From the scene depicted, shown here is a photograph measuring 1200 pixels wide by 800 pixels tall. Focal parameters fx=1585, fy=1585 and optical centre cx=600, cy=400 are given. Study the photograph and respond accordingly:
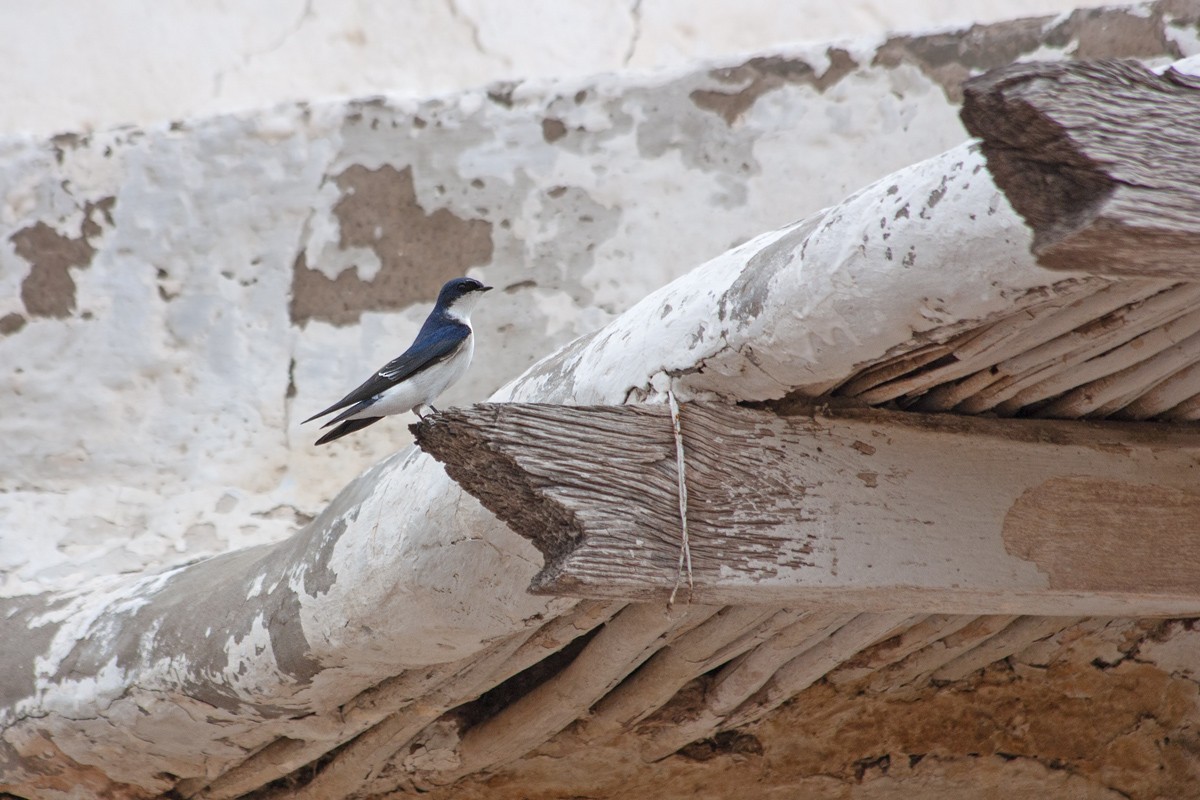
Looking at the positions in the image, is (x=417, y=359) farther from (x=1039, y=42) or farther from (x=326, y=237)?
(x=1039, y=42)

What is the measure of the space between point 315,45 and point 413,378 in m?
2.70

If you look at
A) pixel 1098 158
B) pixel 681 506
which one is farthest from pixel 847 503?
pixel 1098 158

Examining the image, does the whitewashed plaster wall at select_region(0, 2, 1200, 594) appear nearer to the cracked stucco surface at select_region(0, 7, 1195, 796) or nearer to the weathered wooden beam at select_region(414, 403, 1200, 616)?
the cracked stucco surface at select_region(0, 7, 1195, 796)

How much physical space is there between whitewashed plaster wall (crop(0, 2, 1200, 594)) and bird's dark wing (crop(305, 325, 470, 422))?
2.48 feet

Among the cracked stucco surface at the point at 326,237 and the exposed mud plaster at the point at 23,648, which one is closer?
the exposed mud plaster at the point at 23,648

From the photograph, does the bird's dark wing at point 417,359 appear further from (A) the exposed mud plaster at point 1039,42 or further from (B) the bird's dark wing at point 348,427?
(A) the exposed mud plaster at point 1039,42

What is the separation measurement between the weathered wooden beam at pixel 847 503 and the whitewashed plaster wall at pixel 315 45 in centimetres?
276

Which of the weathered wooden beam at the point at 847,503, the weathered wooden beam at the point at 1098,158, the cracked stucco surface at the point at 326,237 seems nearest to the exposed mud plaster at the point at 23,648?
the cracked stucco surface at the point at 326,237

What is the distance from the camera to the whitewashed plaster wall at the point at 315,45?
4.33 m

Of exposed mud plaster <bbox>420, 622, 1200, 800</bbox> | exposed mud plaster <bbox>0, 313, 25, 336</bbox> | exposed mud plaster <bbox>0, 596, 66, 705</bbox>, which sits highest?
exposed mud plaster <bbox>0, 313, 25, 336</bbox>

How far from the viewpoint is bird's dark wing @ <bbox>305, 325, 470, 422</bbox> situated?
2.03m

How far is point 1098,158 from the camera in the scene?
43.1 inches

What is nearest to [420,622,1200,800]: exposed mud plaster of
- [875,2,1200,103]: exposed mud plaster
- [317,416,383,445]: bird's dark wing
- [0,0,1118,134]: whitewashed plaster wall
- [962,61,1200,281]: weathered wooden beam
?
[317,416,383,445]: bird's dark wing

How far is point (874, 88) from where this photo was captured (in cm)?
293
